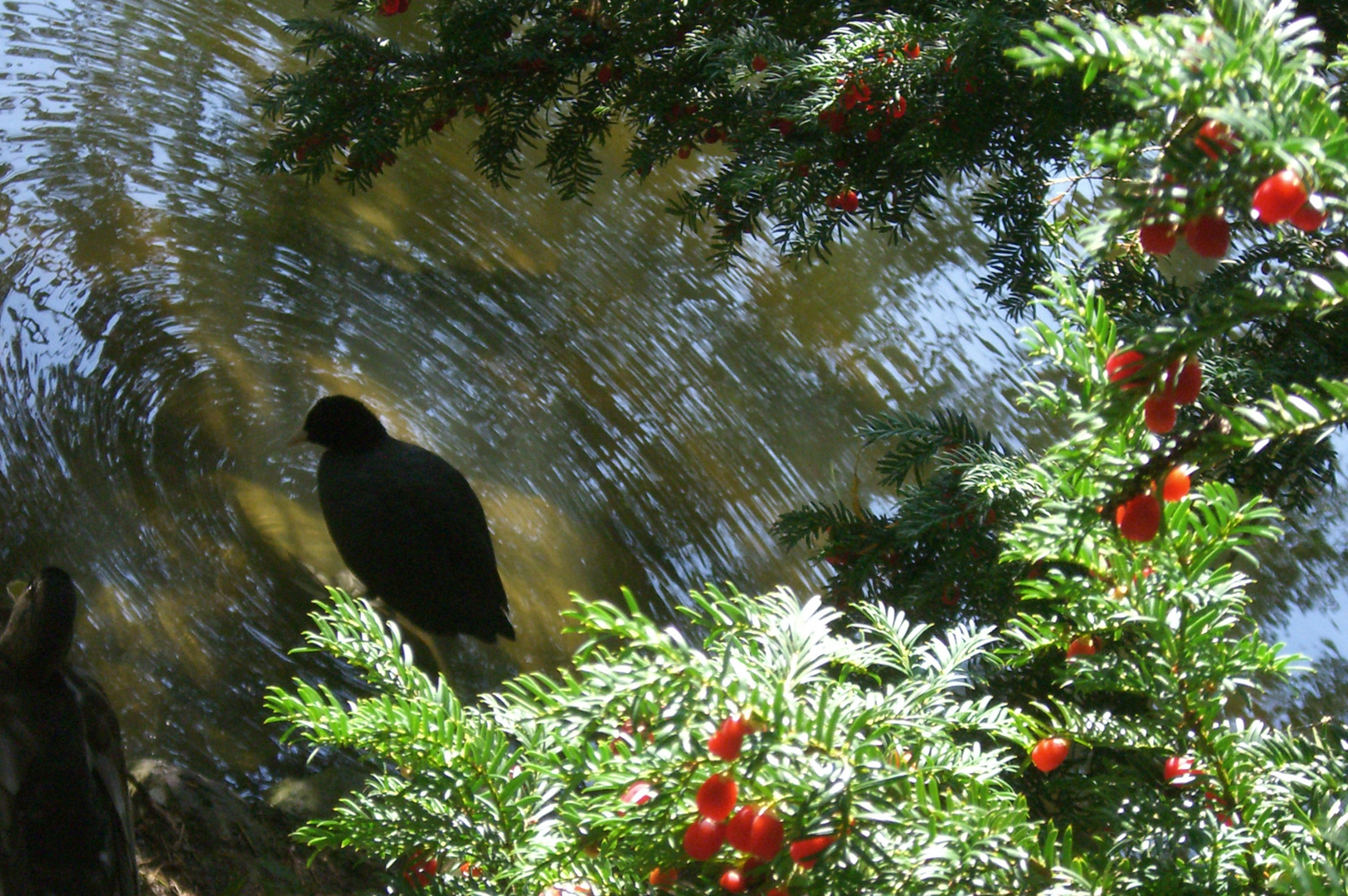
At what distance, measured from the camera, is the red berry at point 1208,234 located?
54 cm

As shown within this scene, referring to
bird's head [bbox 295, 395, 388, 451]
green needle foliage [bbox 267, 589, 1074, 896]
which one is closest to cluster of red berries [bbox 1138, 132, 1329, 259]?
green needle foliage [bbox 267, 589, 1074, 896]

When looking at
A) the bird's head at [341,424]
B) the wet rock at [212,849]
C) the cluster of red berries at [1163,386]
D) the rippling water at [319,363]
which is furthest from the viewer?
the bird's head at [341,424]

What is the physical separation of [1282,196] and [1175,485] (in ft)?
0.61

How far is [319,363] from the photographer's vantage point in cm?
271

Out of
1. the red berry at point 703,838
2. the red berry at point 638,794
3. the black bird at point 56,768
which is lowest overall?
the black bird at point 56,768

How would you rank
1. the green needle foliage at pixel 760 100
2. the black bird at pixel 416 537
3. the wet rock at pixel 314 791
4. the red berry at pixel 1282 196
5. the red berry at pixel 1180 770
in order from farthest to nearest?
the black bird at pixel 416 537
the wet rock at pixel 314 791
the green needle foliage at pixel 760 100
the red berry at pixel 1180 770
the red berry at pixel 1282 196

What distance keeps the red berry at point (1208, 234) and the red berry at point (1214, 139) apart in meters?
0.03

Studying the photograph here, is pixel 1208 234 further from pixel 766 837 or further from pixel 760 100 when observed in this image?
pixel 760 100

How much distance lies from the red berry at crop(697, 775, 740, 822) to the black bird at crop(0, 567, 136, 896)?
112cm

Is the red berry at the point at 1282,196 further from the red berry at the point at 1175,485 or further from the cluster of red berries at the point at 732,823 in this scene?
the cluster of red berries at the point at 732,823

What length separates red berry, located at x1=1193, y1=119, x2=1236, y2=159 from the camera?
524 millimetres

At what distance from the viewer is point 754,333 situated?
3230 millimetres

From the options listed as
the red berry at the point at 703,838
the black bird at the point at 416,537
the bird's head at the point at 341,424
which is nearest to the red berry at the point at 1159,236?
the red berry at the point at 703,838

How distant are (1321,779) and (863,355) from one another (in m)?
2.63
